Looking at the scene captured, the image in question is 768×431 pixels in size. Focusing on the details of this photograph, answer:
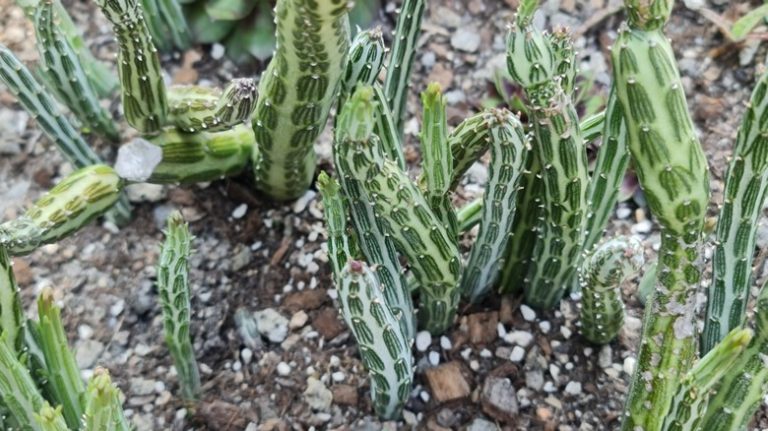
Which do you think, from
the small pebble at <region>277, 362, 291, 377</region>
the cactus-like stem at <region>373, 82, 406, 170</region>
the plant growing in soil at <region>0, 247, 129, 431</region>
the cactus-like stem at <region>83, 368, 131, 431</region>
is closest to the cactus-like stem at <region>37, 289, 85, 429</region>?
the plant growing in soil at <region>0, 247, 129, 431</region>

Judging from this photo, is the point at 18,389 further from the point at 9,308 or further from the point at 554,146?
the point at 554,146

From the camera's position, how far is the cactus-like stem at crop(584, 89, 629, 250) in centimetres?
159

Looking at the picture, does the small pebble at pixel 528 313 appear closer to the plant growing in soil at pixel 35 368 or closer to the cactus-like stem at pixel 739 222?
the cactus-like stem at pixel 739 222

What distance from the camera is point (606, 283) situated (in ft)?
5.29

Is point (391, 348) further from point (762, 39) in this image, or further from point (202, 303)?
point (762, 39)

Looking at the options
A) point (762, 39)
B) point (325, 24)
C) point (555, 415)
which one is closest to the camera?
point (325, 24)

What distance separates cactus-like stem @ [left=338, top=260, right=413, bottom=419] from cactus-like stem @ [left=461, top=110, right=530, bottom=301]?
0.19m

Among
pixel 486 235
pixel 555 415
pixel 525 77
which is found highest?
pixel 525 77

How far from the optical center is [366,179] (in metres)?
1.45

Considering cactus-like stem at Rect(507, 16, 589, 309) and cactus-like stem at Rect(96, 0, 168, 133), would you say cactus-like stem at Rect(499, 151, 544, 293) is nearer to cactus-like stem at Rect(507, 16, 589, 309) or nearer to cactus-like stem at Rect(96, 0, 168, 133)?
cactus-like stem at Rect(507, 16, 589, 309)

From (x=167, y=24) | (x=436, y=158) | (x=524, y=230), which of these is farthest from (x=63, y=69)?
(x=524, y=230)

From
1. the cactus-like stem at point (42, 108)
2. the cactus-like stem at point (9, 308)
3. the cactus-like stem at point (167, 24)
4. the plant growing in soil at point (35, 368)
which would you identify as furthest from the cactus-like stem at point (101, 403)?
the cactus-like stem at point (167, 24)

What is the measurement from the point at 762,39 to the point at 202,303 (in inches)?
57.4

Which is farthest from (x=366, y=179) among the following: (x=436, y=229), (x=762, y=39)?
(x=762, y=39)
